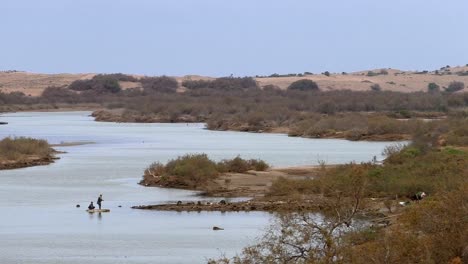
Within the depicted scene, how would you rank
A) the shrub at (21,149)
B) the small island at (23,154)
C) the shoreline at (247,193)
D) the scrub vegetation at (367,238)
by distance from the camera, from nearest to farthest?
the scrub vegetation at (367,238) → the shoreline at (247,193) → the small island at (23,154) → the shrub at (21,149)

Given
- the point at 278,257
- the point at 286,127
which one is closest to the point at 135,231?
the point at 278,257

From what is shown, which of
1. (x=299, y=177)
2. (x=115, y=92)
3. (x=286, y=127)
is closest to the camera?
(x=299, y=177)

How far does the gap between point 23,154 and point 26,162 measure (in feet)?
7.18

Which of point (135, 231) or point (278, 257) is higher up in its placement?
point (278, 257)

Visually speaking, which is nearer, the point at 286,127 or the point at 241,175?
the point at 241,175

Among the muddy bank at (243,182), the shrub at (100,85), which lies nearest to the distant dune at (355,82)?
the shrub at (100,85)

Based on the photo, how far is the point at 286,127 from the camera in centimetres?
10069

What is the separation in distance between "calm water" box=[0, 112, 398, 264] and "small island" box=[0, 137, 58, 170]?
1175mm

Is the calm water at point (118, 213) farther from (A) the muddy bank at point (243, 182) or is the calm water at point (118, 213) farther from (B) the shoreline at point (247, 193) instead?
(A) the muddy bank at point (243, 182)

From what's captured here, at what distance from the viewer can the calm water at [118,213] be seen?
30.0 meters

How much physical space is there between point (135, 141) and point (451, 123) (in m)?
24.7

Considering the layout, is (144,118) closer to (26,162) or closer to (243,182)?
(26,162)

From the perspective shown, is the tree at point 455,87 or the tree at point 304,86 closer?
the tree at point 455,87

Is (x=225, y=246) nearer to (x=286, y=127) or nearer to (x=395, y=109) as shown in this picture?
(x=286, y=127)
